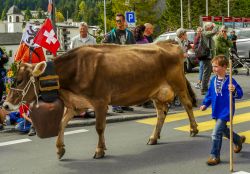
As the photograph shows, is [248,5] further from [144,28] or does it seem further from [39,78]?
[39,78]

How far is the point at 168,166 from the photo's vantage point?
606 cm

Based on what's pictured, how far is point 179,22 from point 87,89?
6334 cm

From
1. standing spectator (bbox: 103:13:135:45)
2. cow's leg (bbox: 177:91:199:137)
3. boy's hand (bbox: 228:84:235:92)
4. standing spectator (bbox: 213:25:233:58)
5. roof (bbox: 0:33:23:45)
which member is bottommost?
roof (bbox: 0:33:23:45)

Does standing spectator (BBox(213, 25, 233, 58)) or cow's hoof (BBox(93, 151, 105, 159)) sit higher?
standing spectator (BBox(213, 25, 233, 58))

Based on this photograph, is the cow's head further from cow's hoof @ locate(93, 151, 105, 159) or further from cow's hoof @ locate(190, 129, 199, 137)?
cow's hoof @ locate(190, 129, 199, 137)

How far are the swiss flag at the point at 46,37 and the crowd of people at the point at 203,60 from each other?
0.45 feet

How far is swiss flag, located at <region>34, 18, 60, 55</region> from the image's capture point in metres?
8.70

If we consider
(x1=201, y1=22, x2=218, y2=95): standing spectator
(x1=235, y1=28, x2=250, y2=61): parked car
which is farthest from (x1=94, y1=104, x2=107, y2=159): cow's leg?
(x1=235, y1=28, x2=250, y2=61): parked car

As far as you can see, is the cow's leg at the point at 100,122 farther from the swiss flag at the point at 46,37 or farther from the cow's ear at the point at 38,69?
the swiss flag at the point at 46,37

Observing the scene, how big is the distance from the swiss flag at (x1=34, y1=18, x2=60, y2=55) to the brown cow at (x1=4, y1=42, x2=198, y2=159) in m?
2.37

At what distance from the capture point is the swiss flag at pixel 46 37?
8.70 metres

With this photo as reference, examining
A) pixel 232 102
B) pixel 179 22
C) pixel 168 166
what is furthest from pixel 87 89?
pixel 179 22

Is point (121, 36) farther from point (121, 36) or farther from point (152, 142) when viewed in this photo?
point (152, 142)

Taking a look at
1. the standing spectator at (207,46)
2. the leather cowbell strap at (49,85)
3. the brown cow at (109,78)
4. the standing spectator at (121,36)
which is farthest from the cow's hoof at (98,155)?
the standing spectator at (207,46)
